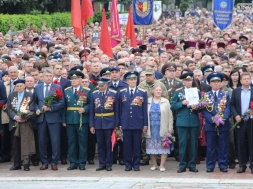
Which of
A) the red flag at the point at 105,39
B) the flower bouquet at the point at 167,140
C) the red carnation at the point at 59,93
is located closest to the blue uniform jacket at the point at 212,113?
the flower bouquet at the point at 167,140

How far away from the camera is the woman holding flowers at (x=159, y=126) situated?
17.7 metres

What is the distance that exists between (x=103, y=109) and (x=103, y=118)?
17 cm

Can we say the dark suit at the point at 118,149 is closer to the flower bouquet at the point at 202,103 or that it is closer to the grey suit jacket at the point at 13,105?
the grey suit jacket at the point at 13,105

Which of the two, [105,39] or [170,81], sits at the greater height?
[105,39]

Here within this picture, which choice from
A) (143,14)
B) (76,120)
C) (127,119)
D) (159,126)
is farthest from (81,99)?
(143,14)

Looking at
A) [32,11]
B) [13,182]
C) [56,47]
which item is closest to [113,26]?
[56,47]

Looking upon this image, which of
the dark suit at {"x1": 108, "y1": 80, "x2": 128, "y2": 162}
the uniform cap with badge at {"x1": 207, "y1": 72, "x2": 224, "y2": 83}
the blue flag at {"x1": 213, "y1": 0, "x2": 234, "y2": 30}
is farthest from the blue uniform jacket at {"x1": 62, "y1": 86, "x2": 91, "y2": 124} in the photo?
the blue flag at {"x1": 213, "y1": 0, "x2": 234, "y2": 30}

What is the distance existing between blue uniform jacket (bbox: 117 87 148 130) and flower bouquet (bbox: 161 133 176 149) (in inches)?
17.5

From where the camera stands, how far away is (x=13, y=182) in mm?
16641

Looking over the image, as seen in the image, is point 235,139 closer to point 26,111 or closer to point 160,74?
point 160,74

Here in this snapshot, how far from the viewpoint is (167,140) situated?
1767cm

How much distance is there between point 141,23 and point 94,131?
13.1 metres

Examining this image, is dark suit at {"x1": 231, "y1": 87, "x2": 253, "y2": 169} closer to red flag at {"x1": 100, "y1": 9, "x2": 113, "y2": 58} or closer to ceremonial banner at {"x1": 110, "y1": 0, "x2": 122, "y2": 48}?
red flag at {"x1": 100, "y1": 9, "x2": 113, "y2": 58}

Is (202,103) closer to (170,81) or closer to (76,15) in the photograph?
(170,81)
